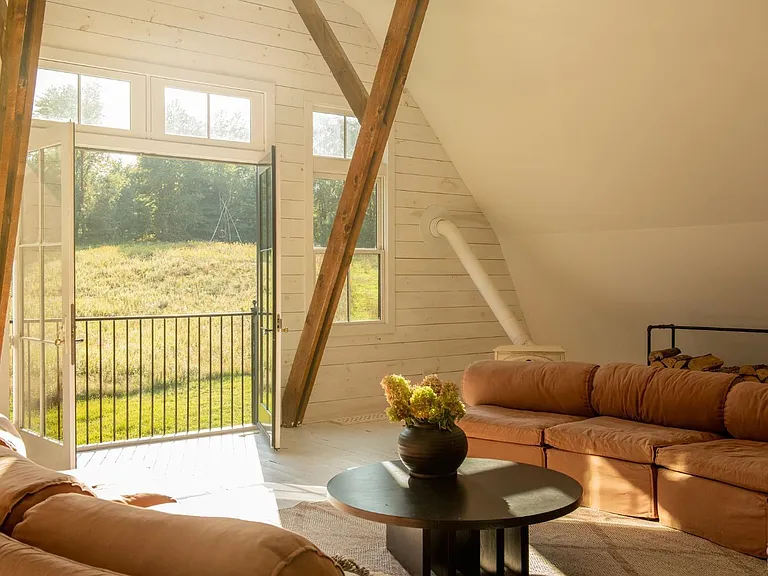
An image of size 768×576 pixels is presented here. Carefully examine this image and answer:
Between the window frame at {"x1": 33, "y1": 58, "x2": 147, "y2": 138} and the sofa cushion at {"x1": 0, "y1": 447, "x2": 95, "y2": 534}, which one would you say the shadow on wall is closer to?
the window frame at {"x1": 33, "y1": 58, "x2": 147, "y2": 138}

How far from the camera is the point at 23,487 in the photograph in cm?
143

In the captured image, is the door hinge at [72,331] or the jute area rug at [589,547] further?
the door hinge at [72,331]

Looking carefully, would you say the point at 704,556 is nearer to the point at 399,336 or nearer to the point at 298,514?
the point at 298,514

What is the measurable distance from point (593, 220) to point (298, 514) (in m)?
3.35

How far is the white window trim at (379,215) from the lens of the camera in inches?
229

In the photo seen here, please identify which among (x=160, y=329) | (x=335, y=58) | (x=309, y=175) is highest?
(x=335, y=58)

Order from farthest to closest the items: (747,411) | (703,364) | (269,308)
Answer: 1. (703,364)
2. (269,308)
3. (747,411)

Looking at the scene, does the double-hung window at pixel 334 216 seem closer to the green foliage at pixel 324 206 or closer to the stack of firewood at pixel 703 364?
the green foliage at pixel 324 206

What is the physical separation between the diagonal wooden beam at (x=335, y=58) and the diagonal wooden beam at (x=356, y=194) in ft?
1.00

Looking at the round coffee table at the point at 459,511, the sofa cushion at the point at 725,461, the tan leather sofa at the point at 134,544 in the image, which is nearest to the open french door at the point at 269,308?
the round coffee table at the point at 459,511

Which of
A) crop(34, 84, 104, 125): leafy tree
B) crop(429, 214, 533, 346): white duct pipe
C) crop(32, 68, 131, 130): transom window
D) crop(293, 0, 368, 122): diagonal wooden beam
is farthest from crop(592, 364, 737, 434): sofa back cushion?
crop(34, 84, 104, 125): leafy tree

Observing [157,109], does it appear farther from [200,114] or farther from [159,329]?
[159,329]

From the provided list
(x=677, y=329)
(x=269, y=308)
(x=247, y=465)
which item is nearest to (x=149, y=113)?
(x=269, y=308)

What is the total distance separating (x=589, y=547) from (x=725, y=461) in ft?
2.37
